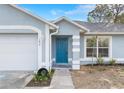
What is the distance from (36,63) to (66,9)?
21.0m

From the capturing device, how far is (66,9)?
119 ft

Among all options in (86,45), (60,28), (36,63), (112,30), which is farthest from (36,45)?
(112,30)

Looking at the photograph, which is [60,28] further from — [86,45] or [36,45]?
[86,45]

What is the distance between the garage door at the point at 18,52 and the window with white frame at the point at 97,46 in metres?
5.92

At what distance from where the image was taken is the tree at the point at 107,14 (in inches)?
1580

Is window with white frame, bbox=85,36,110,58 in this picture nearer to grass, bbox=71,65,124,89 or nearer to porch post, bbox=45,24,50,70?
grass, bbox=71,65,124,89

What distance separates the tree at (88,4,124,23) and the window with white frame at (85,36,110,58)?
19.4 metres

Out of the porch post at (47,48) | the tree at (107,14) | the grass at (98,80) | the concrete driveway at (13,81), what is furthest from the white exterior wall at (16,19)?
the tree at (107,14)

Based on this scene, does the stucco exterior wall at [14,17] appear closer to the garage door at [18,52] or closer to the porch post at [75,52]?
the garage door at [18,52]

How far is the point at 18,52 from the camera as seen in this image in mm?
16641

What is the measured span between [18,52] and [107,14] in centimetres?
2723

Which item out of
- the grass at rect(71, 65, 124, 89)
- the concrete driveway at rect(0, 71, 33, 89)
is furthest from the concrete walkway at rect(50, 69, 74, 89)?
the concrete driveway at rect(0, 71, 33, 89)

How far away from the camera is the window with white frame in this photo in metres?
20.9

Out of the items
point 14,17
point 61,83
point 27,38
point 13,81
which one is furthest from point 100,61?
point 13,81
